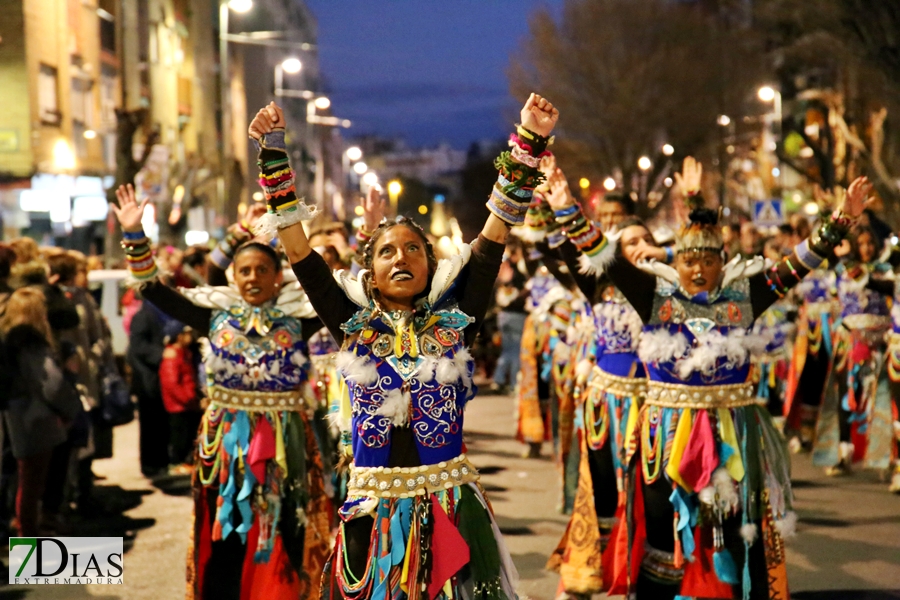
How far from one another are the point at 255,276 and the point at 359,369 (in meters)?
2.00

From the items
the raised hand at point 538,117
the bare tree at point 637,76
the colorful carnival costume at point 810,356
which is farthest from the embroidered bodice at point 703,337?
the bare tree at point 637,76

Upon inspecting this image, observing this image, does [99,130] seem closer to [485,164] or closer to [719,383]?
[719,383]

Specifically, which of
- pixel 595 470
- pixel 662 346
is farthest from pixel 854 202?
pixel 595 470

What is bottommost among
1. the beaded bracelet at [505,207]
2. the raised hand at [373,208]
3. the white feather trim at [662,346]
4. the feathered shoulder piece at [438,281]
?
the white feather trim at [662,346]

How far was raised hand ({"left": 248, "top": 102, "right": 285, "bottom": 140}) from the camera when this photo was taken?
402 centimetres

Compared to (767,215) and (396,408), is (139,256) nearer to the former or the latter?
(396,408)

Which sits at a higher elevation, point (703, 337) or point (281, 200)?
point (281, 200)

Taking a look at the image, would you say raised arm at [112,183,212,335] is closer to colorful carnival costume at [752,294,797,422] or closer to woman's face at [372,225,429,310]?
woman's face at [372,225,429,310]

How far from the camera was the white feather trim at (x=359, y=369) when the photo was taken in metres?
4.11

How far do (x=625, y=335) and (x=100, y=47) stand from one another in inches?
1045

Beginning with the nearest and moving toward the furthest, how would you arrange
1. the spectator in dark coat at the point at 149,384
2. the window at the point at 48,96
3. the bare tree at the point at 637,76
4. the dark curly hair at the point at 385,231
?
the dark curly hair at the point at 385,231
the spectator in dark coat at the point at 149,384
the window at the point at 48,96
the bare tree at the point at 637,76

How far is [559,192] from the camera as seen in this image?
573cm

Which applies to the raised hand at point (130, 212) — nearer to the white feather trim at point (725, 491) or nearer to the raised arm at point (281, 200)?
the raised arm at point (281, 200)

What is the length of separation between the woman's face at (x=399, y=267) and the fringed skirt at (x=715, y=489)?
2.18 metres
